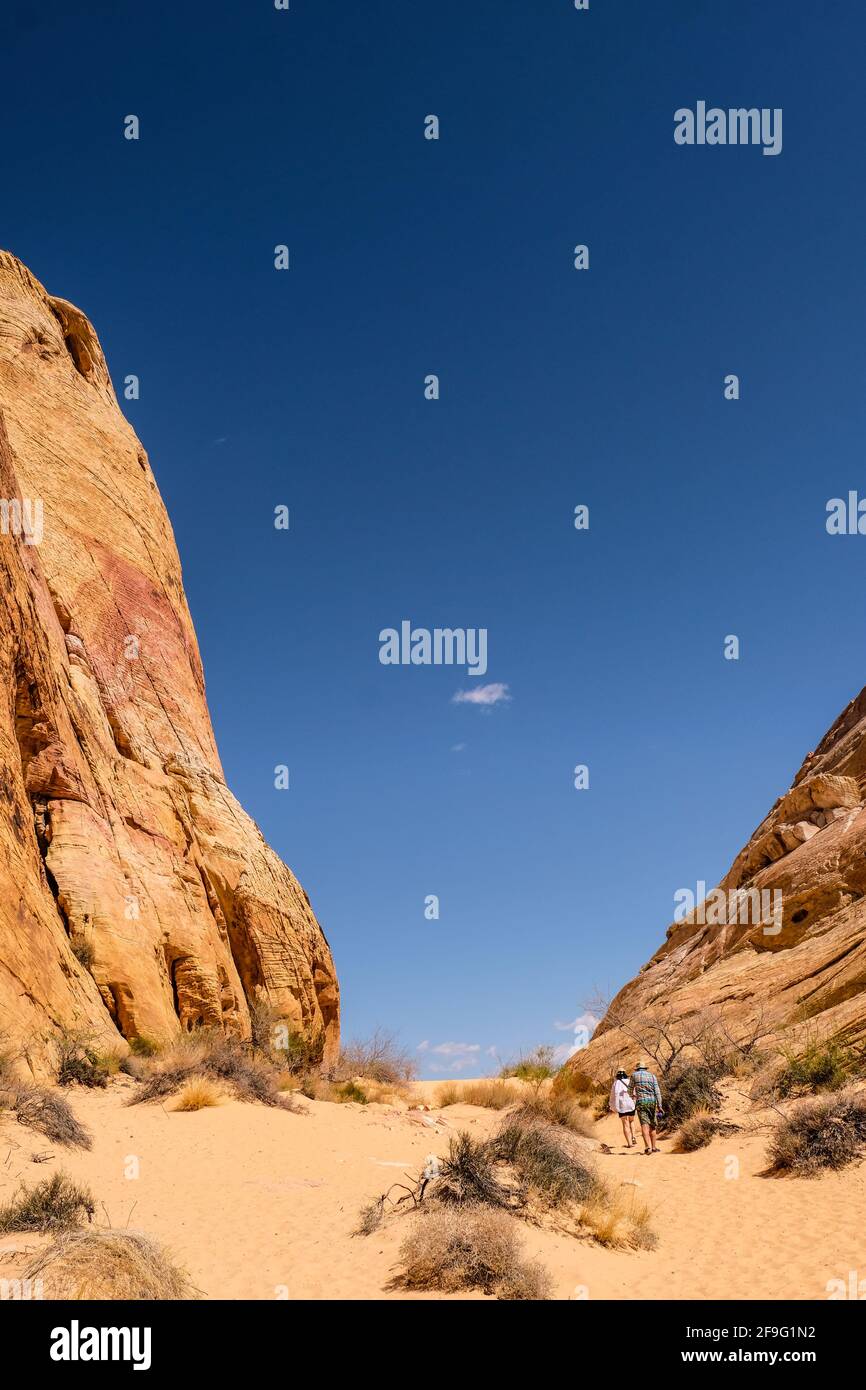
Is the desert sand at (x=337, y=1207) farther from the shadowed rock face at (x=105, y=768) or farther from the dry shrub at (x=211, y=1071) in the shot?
the shadowed rock face at (x=105, y=768)

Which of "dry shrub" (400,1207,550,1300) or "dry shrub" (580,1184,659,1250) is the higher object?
"dry shrub" (400,1207,550,1300)

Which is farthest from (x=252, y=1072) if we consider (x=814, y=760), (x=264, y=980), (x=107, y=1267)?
(x=814, y=760)

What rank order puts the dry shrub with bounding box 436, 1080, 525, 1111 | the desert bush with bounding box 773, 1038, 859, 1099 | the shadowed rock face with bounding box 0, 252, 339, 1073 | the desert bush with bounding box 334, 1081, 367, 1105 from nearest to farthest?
1. the desert bush with bounding box 773, 1038, 859, 1099
2. the shadowed rock face with bounding box 0, 252, 339, 1073
3. the desert bush with bounding box 334, 1081, 367, 1105
4. the dry shrub with bounding box 436, 1080, 525, 1111

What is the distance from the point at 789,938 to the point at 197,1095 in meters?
15.0

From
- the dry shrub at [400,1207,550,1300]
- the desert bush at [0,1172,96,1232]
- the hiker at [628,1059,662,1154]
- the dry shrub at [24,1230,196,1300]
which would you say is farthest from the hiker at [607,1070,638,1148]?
the dry shrub at [24,1230,196,1300]

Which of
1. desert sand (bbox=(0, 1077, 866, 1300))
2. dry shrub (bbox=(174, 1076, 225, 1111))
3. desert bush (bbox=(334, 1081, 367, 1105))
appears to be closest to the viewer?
desert sand (bbox=(0, 1077, 866, 1300))

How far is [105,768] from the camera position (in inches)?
709

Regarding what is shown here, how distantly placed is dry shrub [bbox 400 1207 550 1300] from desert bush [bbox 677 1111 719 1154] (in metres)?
8.22

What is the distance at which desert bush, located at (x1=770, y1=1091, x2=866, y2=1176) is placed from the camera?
34.9ft

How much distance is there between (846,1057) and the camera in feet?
45.1

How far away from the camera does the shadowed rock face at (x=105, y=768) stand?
14.3 m

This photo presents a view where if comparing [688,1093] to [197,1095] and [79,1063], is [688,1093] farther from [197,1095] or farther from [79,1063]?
[79,1063]

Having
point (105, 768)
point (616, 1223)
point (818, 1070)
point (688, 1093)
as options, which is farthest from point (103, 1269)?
point (105, 768)

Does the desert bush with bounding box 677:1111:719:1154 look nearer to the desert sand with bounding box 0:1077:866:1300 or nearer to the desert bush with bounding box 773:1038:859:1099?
the desert sand with bounding box 0:1077:866:1300
